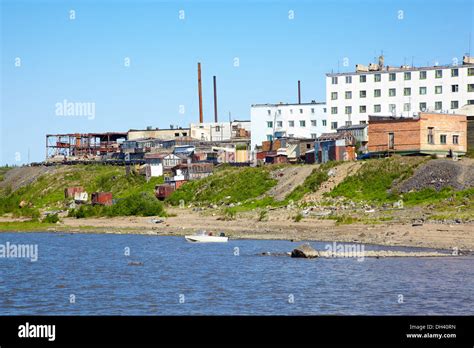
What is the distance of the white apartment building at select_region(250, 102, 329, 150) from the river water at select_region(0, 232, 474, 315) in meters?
63.1

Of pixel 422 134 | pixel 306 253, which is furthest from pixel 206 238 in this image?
pixel 422 134

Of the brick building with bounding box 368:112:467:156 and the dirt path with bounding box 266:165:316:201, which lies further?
the brick building with bounding box 368:112:467:156

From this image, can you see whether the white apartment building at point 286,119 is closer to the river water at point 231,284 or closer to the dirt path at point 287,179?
Result: the dirt path at point 287,179

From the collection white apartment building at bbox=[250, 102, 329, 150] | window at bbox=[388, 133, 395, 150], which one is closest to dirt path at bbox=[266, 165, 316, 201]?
window at bbox=[388, 133, 395, 150]

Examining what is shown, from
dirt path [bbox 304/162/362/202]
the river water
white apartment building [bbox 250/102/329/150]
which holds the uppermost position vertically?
white apartment building [bbox 250/102/329/150]

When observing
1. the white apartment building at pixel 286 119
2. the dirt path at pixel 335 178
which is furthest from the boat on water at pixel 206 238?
the white apartment building at pixel 286 119

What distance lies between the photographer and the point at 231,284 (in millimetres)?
42000

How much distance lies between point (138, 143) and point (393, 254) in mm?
86296

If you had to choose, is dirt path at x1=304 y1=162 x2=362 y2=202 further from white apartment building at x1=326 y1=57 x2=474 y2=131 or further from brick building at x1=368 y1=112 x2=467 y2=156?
white apartment building at x1=326 y1=57 x2=474 y2=131

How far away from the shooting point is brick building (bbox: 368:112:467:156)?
80312 mm

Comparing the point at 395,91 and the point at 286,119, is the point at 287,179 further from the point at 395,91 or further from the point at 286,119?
the point at 286,119

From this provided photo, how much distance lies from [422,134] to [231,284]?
42.7 metres
